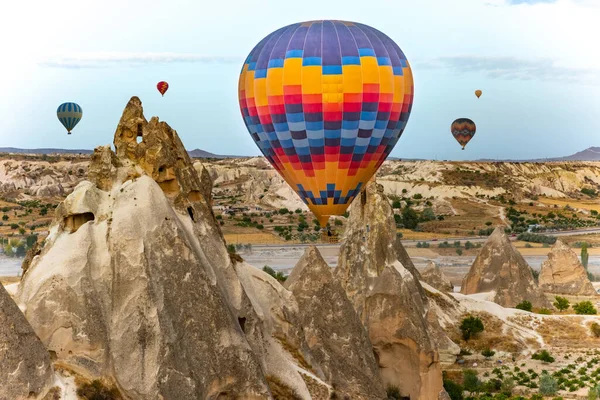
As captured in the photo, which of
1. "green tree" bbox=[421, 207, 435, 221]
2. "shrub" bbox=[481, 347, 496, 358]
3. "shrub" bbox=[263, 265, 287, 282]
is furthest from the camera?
"green tree" bbox=[421, 207, 435, 221]

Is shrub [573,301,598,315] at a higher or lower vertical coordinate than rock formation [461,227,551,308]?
lower

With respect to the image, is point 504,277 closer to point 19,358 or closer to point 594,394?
point 594,394

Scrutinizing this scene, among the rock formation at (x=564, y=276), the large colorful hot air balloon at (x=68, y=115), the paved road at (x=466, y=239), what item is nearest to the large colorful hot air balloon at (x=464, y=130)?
the paved road at (x=466, y=239)

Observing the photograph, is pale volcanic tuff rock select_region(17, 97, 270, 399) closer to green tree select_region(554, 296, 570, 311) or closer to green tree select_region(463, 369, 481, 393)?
green tree select_region(463, 369, 481, 393)

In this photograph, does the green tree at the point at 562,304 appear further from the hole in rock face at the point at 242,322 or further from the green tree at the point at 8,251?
the green tree at the point at 8,251

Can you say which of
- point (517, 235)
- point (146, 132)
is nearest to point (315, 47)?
point (146, 132)

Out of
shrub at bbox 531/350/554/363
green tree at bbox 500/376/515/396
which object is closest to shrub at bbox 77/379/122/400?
green tree at bbox 500/376/515/396

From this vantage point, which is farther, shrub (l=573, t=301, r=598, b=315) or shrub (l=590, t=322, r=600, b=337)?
shrub (l=573, t=301, r=598, b=315)

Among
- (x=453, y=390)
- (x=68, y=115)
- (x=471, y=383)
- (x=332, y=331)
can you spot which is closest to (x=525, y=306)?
(x=471, y=383)
